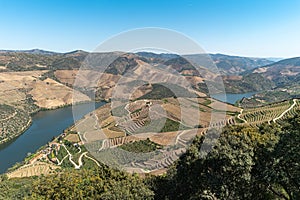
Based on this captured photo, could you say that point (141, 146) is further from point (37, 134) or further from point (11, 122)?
point (11, 122)

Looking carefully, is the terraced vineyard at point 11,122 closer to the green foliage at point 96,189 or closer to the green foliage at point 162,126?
the green foliage at point 162,126

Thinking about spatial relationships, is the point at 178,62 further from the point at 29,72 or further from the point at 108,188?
the point at 108,188

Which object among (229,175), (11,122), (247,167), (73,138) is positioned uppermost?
(247,167)

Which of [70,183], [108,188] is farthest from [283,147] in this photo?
[70,183]

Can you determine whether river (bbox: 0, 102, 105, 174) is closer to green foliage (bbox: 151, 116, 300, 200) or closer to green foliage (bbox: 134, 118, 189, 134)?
green foliage (bbox: 134, 118, 189, 134)

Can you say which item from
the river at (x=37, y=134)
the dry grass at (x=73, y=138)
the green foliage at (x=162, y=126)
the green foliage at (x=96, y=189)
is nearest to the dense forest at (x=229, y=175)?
the green foliage at (x=96, y=189)

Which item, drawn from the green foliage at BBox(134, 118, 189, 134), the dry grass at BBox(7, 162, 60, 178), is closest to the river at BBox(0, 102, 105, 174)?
the dry grass at BBox(7, 162, 60, 178)

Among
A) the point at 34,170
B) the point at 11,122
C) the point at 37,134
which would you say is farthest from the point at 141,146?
the point at 11,122
